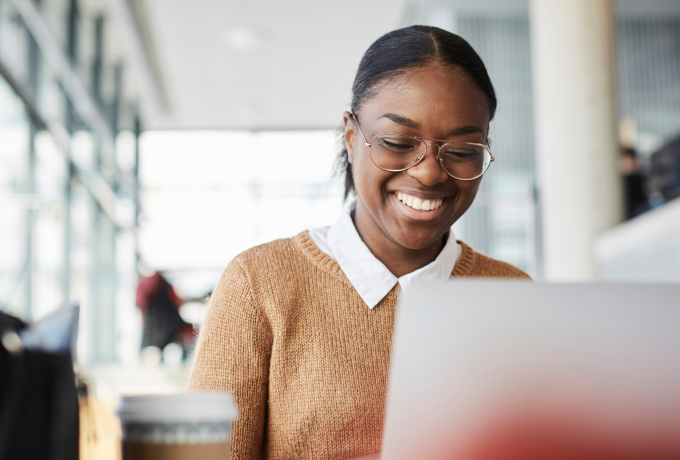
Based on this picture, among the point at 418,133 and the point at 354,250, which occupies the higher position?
the point at 418,133

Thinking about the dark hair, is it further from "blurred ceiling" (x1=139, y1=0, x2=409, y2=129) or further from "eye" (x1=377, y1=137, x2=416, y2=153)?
"blurred ceiling" (x1=139, y1=0, x2=409, y2=129)

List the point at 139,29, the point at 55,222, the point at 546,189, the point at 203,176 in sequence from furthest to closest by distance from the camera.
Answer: the point at 203,176, the point at 139,29, the point at 55,222, the point at 546,189

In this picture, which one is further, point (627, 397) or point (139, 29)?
point (139, 29)

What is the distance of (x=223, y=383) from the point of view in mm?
1009

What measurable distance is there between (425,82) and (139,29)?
584 centimetres

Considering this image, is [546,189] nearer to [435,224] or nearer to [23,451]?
[435,224]

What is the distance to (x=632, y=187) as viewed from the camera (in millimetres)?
4254

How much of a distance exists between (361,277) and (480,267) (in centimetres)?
26

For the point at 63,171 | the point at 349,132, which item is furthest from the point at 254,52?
the point at 349,132

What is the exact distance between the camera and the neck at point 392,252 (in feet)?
3.89

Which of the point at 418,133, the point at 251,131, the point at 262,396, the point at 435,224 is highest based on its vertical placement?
the point at 251,131

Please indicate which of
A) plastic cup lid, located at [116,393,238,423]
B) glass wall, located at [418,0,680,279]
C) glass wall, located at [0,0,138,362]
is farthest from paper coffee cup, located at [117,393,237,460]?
glass wall, located at [418,0,680,279]

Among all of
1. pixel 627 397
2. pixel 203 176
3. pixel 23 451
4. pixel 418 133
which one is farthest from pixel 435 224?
pixel 203 176

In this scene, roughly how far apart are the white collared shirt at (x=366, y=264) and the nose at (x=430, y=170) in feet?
0.55
